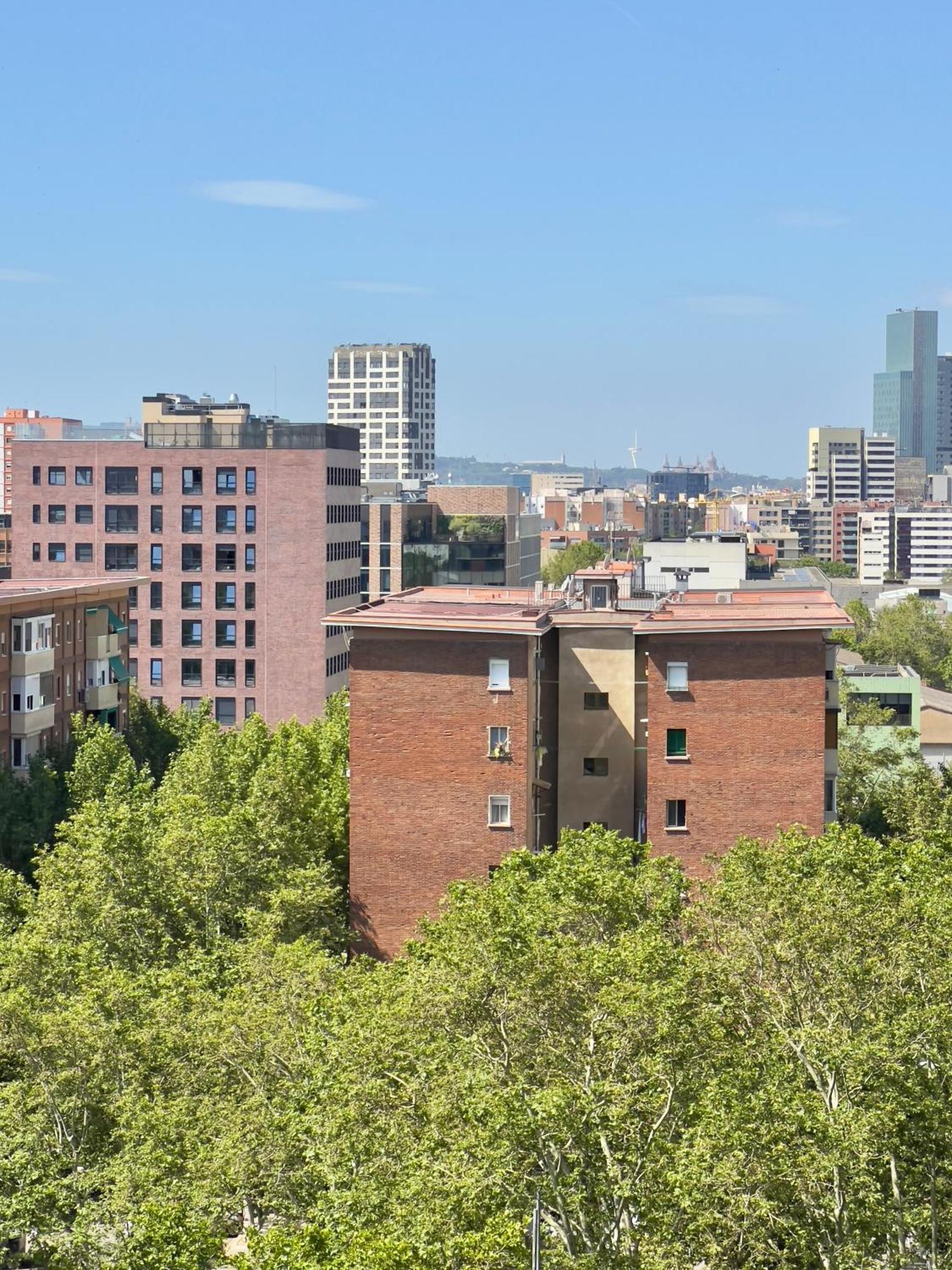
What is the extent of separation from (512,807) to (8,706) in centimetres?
3130

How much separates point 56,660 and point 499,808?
35.0 meters

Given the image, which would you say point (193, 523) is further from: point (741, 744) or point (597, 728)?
point (741, 744)

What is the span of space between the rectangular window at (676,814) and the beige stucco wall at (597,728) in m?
3.25

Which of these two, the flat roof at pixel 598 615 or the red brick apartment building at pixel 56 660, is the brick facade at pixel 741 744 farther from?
the red brick apartment building at pixel 56 660

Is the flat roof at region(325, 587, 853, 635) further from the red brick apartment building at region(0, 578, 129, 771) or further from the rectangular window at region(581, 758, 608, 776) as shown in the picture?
the red brick apartment building at region(0, 578, 129, 771)

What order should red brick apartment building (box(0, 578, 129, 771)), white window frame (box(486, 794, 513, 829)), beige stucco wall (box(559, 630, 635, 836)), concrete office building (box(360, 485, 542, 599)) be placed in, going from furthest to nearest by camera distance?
concrete office building (box(360, 485, 542, 599)) → red brick apartment building (box(0, 578, 129, 771)) → beige stucco wall (box(559, 630, 635, 836)) → white window frame (box(486, 794, 513, 829))

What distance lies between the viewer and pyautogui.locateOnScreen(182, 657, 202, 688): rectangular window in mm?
121688

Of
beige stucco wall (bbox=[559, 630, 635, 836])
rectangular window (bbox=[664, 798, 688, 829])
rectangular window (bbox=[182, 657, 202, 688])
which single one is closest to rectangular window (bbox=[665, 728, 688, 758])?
rectangular window (bbox=[664, 798, 688, 829])

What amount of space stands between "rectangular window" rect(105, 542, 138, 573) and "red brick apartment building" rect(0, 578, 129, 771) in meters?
19.4

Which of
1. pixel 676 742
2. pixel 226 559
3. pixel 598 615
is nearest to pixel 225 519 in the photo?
pixel 226 559

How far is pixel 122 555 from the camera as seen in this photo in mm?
122125

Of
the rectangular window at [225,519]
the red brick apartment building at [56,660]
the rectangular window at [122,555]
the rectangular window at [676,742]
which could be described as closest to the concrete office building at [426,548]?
the rectangular window at [225,519]

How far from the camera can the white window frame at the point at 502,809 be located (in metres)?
62.2

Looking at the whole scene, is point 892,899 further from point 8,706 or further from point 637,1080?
point 8,706
